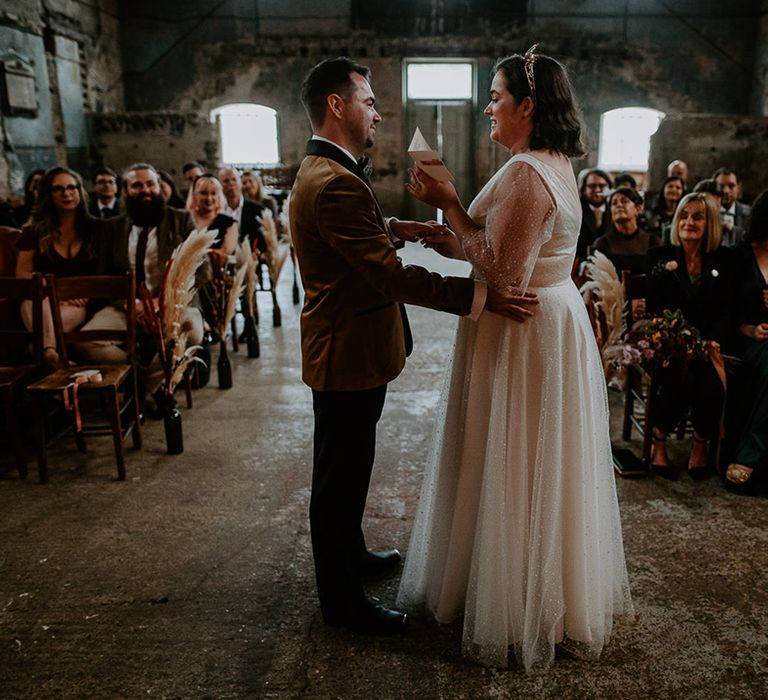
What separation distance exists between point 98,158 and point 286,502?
39.3 ft

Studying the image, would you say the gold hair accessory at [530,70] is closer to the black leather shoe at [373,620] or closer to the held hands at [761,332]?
the black leather shoe at [373,620]

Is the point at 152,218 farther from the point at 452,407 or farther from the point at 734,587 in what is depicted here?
the point at 734,587

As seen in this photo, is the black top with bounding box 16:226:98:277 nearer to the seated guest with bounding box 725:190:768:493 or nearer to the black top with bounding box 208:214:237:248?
the black top with bounding box 208:214:237:248

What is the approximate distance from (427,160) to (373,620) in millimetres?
1512

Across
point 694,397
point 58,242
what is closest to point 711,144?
point 694,397

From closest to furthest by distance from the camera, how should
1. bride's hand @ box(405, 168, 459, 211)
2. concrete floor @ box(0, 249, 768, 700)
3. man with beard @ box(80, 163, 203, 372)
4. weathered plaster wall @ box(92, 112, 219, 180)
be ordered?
bride's hand @ box(405, 168, 459, 211) → concrete floor @ box(0, 249, 768, 700) → man with beard @ box(80, 163, 203, 372) → weathered plaster wall @ box(92, 112, 219, 180)

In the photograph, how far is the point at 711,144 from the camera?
12.9 meters

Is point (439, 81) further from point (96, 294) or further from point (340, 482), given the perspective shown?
point (340, 482)

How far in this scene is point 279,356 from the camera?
19.4 feet

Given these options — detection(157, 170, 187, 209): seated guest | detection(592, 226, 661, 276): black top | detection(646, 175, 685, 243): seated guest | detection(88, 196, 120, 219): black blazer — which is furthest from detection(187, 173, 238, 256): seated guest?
detection(646, 175, 685, 243): seated guest

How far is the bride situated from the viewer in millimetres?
1963

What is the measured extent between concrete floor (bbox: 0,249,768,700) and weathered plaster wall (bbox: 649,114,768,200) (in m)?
10.8

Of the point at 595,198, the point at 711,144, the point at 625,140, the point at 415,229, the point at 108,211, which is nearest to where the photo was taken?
the point at 415,229

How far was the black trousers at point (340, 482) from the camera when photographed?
216 centimetres
